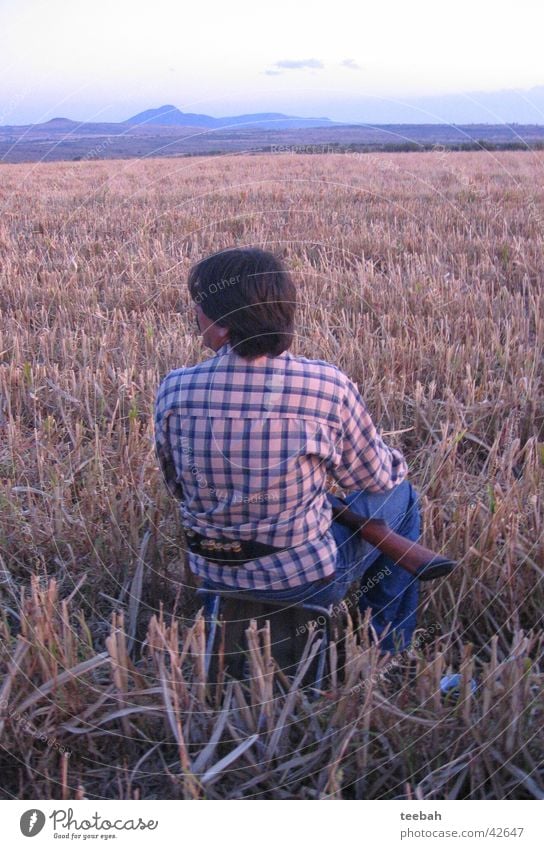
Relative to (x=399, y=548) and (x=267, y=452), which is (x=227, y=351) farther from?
(x=399, y=548)

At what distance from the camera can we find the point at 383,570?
237 centimetres

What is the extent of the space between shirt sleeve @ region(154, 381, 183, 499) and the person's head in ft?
0.90

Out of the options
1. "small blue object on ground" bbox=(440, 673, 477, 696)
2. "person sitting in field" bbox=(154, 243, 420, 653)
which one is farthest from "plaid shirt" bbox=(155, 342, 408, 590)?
"small blue object on ground" bbox=(440, 673, 477, 696)

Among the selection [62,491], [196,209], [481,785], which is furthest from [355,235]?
[481,785]

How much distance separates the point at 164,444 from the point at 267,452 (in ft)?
1.27

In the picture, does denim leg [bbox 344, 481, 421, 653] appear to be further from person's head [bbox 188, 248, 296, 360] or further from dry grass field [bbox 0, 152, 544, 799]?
person's head [bbox 188, 248, 296, 360]

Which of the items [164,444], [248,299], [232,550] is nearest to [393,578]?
[232,550]

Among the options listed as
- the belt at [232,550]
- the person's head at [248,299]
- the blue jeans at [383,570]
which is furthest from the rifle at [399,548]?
the person's head at [248,299]

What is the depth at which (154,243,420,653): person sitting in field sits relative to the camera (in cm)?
188

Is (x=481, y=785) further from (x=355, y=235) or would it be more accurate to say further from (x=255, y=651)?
(x=355, y=235)

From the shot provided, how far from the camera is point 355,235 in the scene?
7.17 metres

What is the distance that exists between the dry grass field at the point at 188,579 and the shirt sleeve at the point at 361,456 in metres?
0.40

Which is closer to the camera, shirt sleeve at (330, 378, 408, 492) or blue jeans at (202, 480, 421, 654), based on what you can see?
shirt sleeve at (330, 378, 408, 492)

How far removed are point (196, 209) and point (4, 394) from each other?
233 inches
